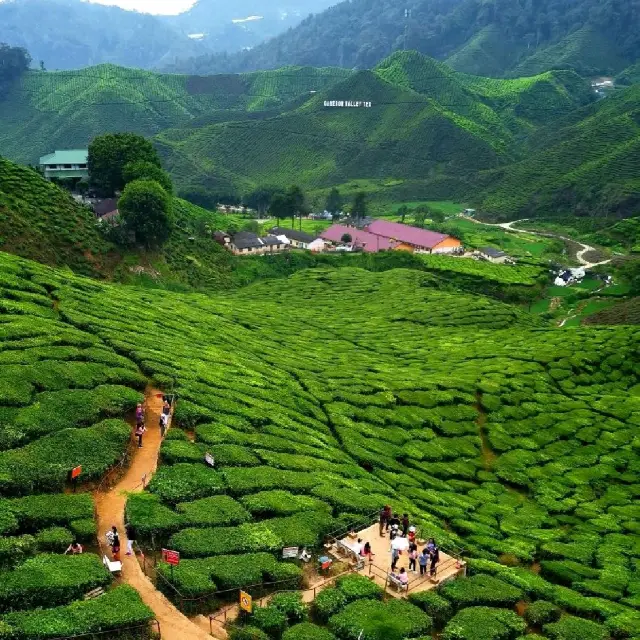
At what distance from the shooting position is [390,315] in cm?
7962

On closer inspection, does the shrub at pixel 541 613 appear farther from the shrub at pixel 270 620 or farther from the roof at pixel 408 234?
the roof at pixel 408 234

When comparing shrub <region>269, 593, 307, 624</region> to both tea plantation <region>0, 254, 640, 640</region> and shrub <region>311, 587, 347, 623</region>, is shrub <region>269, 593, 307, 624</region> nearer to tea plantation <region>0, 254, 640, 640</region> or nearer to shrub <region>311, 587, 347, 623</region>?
tea plantation <region>0, 254, 640, 640</region>

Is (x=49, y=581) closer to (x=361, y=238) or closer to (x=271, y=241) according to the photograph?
(x=271, y=241)

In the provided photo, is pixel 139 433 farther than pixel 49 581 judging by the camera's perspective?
Yes

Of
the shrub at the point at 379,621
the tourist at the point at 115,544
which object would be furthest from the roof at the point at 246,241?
the shrub at the point at 379,621

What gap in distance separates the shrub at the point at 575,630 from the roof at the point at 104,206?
7333cm

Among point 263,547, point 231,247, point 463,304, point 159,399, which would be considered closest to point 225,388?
point 159,399

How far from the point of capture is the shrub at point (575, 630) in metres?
26.7

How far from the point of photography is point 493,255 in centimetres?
13150

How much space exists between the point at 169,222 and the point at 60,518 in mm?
57934

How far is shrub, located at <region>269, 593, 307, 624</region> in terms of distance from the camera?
23797 millimetres

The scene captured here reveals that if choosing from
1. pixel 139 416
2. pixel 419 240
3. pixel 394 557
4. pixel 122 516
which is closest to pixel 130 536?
pixel 122 516

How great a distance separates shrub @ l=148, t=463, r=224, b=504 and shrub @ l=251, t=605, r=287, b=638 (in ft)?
21.1

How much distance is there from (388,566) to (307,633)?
5647 mm
